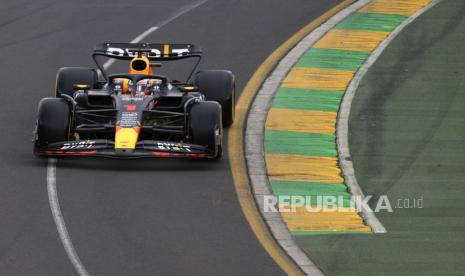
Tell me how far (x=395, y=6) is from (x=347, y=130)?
35.2 ft

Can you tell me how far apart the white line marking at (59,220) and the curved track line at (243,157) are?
2.42 metres

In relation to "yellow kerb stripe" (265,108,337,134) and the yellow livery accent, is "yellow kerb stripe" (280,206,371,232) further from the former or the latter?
"yellow kerb stripe" (265,108,337,134)

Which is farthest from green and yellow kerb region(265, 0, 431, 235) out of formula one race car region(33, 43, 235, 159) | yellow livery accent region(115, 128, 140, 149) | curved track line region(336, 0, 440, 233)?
yellow livery accent region(115, 128, 140, 149)

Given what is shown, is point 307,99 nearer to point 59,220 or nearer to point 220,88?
point 220,88

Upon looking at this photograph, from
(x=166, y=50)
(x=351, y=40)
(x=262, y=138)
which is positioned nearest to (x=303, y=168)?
(x=262, y=138)

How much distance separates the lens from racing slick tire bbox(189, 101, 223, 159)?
825 inches

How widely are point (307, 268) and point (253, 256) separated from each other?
2.41 ft

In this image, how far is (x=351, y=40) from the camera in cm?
3009

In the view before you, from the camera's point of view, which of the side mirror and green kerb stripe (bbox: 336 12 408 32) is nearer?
the side mirror

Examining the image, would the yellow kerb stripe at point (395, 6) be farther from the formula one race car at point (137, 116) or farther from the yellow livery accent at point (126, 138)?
the yellow livery accent at point (126, 138)

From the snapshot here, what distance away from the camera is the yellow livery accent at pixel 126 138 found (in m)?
20.5

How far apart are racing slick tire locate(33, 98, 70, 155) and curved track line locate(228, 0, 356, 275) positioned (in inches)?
104

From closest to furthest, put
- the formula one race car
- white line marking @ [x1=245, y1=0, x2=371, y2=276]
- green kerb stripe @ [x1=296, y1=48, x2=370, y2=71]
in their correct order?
white line marking @ [x1=245, y1=0, x2=371, y2=276], the formula one race car, green kerb stripe @ [x1=296, y1=48, x2=370, y2=71]

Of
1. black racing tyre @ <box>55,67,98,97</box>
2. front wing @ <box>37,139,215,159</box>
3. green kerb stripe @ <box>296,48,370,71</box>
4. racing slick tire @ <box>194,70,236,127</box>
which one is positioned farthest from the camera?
green kerb stripe @ <box>296,48,370,71</box>
